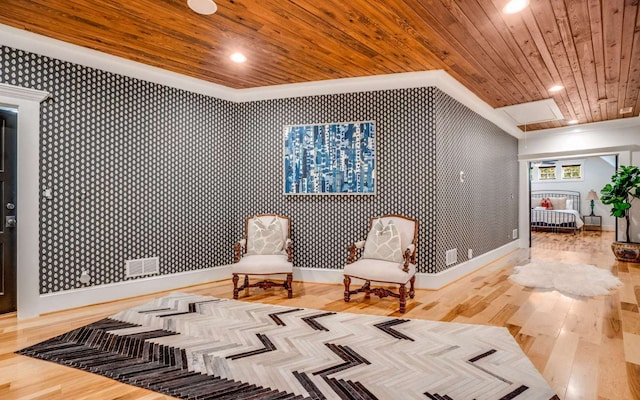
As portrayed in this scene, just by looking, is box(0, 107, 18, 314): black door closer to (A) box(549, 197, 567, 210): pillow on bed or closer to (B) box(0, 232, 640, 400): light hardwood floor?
(B) box(0, 232, 640, 400): light hardwood floor

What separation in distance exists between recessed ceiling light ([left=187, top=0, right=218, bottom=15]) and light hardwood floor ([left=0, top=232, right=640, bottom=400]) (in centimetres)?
273

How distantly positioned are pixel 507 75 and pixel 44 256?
220 inches

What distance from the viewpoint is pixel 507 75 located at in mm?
4082

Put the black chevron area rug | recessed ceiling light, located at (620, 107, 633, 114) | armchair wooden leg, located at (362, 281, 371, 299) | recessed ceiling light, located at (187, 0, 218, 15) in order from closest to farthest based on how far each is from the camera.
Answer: the black chevron area rug < recessed ceiling light, located at (187, 0, 218, 15) < armchair wooden leg, located at (362, 281, 371, 299) < recessed ceiling light, located at (620, 107, 633, 114)

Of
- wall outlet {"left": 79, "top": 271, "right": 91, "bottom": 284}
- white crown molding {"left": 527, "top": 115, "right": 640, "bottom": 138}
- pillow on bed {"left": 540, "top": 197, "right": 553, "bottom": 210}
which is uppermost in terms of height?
white crown molding {"left": 527, "top": 115, "right": 640, "bottom": 138}

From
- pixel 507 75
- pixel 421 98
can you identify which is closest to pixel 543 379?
pixel 421 98

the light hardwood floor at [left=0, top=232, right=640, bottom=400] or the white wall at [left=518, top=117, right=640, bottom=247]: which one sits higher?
the white wall at [left=518, top=117, right=640, bottom=247]

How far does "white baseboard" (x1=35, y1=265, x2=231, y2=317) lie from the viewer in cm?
329

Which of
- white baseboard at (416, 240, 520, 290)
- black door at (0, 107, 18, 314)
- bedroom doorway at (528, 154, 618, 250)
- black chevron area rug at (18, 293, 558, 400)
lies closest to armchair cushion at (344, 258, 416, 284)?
black chevron area rug at (18, 293, 558, 400)

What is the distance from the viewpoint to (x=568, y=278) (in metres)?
4.49

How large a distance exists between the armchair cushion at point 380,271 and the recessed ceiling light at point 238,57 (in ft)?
8.46

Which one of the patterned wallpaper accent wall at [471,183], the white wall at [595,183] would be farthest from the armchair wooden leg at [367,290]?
the white wall at [595,183]

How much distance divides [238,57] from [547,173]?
12.2 m

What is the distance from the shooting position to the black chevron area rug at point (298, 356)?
6.26 ft
